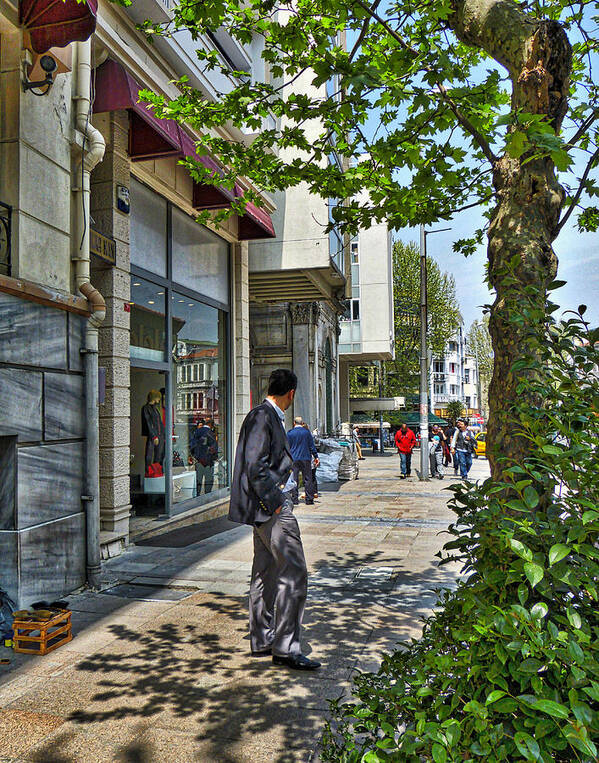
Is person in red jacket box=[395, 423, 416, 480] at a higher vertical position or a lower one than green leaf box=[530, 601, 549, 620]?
lower

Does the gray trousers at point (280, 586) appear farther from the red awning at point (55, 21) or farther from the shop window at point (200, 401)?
the shop window at point (200, 401)

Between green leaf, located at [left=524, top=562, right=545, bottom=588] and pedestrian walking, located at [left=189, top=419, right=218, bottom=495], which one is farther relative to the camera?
pedestrian walking, located at [left=189, top=419, right=218, bottom=495]

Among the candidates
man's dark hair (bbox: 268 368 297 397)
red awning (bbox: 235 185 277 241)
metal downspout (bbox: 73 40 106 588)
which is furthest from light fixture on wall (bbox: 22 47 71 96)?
red awning (bbox: 235 185 277 241)

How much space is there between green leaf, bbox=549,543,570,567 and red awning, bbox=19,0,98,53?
581 centimetres

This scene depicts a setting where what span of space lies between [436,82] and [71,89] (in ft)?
14.6

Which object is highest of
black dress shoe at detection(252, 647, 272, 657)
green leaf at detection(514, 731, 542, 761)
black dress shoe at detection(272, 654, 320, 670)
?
green leaf at detection(514, 731, 542, 761)

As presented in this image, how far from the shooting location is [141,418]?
9.83 m

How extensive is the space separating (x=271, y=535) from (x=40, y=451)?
2.59 meters

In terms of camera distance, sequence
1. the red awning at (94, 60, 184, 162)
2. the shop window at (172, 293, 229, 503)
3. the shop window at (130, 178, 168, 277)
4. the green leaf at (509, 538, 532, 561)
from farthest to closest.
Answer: the shop window at (172, 293, 229, 503)
the shop window at (130, 178, 168, 277)
the red awning at (94, 60, 184, 162)
the green leaf at (509, 538, 532, 561)

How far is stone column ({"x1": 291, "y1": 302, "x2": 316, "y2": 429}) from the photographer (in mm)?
20469

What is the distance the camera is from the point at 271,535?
413 cm

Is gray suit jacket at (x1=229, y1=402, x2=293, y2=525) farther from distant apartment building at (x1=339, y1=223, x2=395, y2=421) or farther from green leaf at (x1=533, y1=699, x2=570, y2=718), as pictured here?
distant apartment building at (x1=339, y1=223, x2=395, y2=421)

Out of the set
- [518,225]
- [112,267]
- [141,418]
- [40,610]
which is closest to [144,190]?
[112,267]

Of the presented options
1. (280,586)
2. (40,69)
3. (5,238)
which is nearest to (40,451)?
(5,238)
